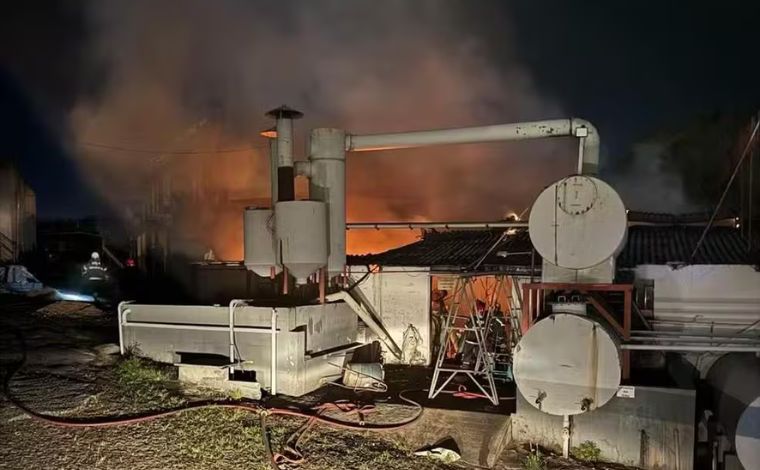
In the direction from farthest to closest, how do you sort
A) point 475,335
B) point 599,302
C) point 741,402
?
1. point 475,335
2. point 599,302
3. point 741,402

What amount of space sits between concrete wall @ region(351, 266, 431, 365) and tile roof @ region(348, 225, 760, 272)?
16.0 inches

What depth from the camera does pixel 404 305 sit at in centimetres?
1409

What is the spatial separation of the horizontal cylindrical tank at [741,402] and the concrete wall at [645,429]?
633 mm

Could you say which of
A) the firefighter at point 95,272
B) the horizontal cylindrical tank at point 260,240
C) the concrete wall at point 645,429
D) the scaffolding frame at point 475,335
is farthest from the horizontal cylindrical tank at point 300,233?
the firefighter at point 95,272

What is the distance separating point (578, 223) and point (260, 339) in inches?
240

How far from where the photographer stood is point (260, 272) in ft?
35.7

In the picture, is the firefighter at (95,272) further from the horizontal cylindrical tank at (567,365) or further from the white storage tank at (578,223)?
the white storage tank at (578,223)

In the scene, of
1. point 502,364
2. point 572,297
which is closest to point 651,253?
point 502,364

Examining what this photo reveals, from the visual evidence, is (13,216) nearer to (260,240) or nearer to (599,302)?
(260,240)

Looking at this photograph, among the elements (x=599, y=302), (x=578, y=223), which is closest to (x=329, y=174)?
(x=578, y=223)

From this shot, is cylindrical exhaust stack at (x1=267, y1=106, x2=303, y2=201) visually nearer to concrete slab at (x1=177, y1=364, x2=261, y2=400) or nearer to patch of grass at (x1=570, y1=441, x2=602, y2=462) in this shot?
concrete slab at (x1=177, y1=364, x2=261, y2=400)

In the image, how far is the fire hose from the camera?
7.75 m

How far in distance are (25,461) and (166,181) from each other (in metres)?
16.0

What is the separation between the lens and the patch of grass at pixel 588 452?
28.0 feet
